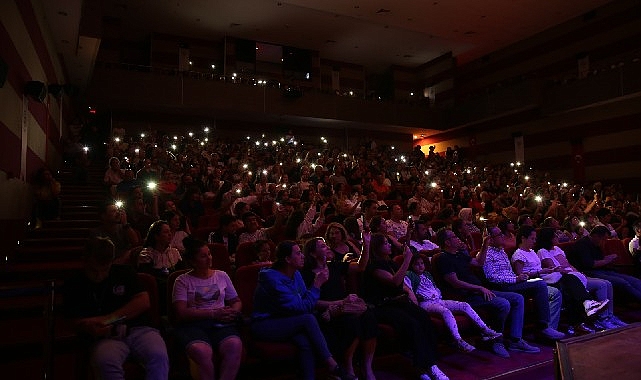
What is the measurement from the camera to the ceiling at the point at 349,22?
1123 cm

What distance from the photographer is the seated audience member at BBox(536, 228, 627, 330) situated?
3.93 meters

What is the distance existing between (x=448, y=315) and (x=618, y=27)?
11691 millimetres

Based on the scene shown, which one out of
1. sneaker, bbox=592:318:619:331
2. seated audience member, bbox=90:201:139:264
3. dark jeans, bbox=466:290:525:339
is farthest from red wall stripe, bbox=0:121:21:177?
sneaker, bbox=592:318:619:331

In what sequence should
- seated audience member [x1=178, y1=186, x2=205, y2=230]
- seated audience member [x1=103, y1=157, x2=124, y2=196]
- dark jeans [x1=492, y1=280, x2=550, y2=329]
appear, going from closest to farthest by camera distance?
dark jeans [x1=492, y1=280, x2=550, y2=329]
seated audience member [x1=178, y1=186, x2=205, y2=230]
seated audience member [x1=103, y1=157, x2=124, y2=196]

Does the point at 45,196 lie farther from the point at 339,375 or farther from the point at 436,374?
the point at 436,374

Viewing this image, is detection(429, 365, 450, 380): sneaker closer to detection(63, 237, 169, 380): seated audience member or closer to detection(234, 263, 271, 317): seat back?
detection(234, 263, 271, 317): seat back

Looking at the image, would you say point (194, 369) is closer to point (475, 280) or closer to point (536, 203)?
point (475, 280)

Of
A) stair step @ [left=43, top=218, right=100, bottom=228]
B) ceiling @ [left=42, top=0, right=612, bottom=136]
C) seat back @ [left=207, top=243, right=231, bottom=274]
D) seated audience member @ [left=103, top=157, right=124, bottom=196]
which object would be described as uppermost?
ceiling @ [left=42, top=0, right=612, bottom=136]

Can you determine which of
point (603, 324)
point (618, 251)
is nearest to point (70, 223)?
point (603, 324)

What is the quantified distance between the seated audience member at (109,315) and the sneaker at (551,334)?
2894 millimetres

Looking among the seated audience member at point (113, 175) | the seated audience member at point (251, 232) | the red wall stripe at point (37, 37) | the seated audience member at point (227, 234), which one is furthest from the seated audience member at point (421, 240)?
the red wall stripe at point (37, 37)

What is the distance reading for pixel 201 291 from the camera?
2.59 meters

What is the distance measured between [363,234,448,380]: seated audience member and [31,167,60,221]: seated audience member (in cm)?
421

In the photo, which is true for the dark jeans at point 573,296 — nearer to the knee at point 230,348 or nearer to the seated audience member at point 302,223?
the seated audience member at point 302,223
